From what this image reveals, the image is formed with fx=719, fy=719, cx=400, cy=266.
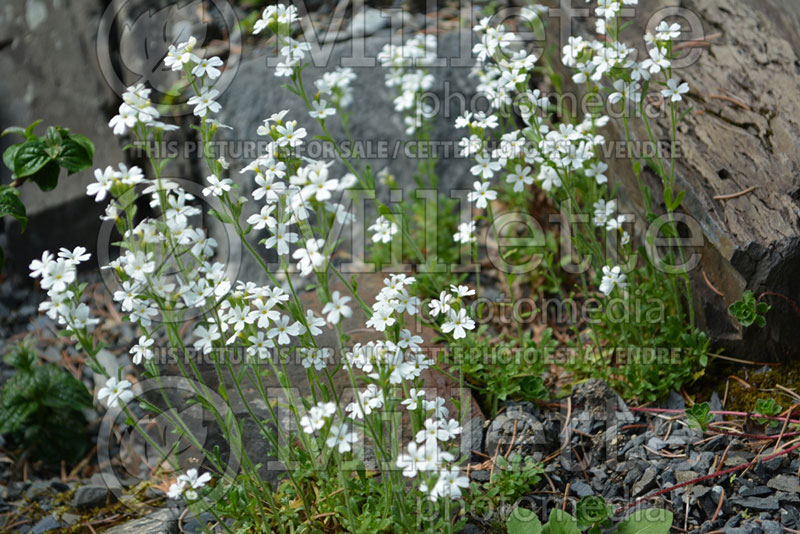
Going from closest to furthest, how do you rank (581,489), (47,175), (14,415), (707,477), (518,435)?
(707,477), (581,489), (518,435), (47,175), (14,415)

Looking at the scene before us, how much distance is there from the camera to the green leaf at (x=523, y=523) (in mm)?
2500

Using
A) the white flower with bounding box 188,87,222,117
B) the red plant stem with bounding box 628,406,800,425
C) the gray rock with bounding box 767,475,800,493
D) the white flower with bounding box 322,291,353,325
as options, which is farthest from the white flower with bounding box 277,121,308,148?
the gray rock with bounding box 767,475,800,493

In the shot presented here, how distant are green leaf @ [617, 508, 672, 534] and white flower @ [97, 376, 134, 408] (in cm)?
179

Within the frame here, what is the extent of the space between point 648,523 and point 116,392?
1.90 meters

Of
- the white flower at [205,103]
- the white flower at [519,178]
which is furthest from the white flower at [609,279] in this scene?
the white flower at [205,103]

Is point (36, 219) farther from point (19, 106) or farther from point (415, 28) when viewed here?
point (415, 28)

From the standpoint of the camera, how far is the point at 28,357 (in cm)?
406

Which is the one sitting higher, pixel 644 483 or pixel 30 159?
pixel 30 159

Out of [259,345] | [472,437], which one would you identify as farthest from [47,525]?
[472,437]

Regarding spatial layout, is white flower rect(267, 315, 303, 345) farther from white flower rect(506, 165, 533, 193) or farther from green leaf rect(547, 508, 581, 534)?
white flower rect(506, 165, 533, 193)

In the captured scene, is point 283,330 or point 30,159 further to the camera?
point 30,159

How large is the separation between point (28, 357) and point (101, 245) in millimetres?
901

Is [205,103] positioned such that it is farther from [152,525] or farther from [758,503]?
[758,503]

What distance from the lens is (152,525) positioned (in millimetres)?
3016
